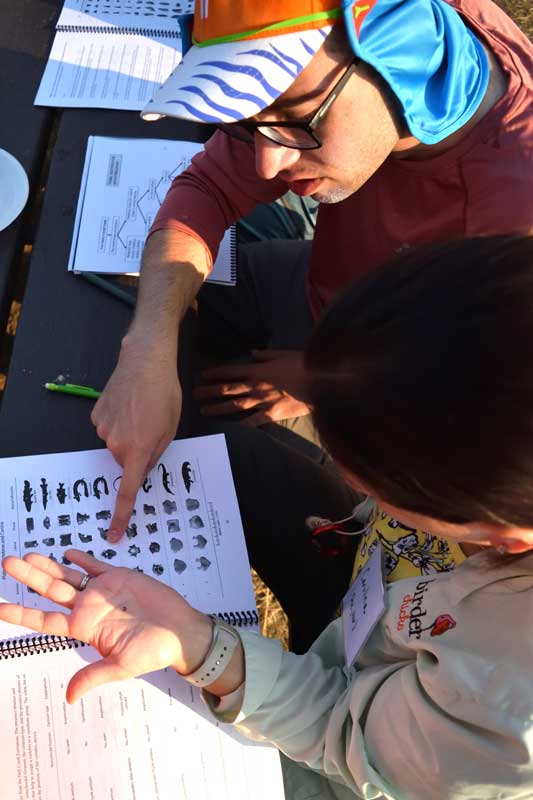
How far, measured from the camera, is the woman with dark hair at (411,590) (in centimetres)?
64

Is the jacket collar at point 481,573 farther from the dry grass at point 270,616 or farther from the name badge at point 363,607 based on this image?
the dry grass at point 270,616

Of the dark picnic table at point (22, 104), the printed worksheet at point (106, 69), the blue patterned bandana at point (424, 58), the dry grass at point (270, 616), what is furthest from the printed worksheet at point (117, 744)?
the printed worksheet at point (106, 69)

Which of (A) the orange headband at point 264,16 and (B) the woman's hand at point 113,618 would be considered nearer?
(B) the woman's hand at point 113,618

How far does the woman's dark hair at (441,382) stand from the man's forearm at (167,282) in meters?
0.49

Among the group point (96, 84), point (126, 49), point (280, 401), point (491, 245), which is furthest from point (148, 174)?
point (491, 245)

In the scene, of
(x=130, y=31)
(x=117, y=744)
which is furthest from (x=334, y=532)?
(x=130, y=31)

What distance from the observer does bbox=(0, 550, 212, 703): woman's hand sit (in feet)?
2.74

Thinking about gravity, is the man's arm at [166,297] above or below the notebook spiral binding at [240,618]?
above

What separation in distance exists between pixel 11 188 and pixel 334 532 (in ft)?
2.76

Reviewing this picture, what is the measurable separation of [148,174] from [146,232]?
15 centimetres

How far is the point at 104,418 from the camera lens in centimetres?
104

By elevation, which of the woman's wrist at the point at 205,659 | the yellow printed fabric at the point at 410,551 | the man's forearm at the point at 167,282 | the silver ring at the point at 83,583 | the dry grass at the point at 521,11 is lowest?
the woman's wrist at the point at 205,659

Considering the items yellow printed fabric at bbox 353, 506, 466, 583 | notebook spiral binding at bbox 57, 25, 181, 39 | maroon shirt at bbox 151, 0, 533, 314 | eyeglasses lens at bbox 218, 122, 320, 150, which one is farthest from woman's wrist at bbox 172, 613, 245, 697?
notebook spiral binding at bbox 57, 25, 181, 39

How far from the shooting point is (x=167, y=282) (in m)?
1.22
